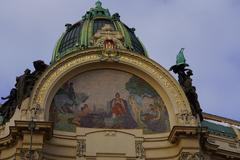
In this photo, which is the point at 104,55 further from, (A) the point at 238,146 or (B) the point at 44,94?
(A) the point at 238,146

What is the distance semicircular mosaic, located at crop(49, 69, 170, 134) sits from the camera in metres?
18.3

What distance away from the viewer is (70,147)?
17609 mm

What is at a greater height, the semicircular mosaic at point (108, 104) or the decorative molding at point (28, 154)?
the semicircular mosaic at point (108, 104)

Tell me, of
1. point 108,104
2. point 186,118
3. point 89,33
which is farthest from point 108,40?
point 89,33

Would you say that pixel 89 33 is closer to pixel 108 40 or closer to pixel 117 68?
pixel 108 40

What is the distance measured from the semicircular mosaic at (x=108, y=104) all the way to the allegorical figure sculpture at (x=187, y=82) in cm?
106

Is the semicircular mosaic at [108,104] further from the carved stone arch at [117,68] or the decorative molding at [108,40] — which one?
the decorative molding at [108,40]

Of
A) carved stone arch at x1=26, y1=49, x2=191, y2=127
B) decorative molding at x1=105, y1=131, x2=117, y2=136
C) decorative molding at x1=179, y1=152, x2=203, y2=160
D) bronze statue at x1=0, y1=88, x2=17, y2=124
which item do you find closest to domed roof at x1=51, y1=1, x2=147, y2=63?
carved stone arch at x1=26, y1=49, x2=191, y2=127

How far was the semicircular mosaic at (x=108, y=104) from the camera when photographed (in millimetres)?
18328

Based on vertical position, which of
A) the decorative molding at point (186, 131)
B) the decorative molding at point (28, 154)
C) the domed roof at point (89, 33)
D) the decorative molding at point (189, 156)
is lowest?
the decorative molding at point (189, 156)

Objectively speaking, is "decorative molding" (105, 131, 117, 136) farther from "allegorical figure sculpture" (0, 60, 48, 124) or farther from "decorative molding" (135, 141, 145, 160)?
"allegorical figure sculpture" (0, 60, 48, 124)

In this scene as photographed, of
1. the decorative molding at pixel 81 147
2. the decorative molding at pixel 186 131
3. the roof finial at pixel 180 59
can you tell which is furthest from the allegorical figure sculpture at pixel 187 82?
the decorative molding at pixel 81 147

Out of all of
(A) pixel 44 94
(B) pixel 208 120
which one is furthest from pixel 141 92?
(B) pixel 208 120

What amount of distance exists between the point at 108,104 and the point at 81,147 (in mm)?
2167
